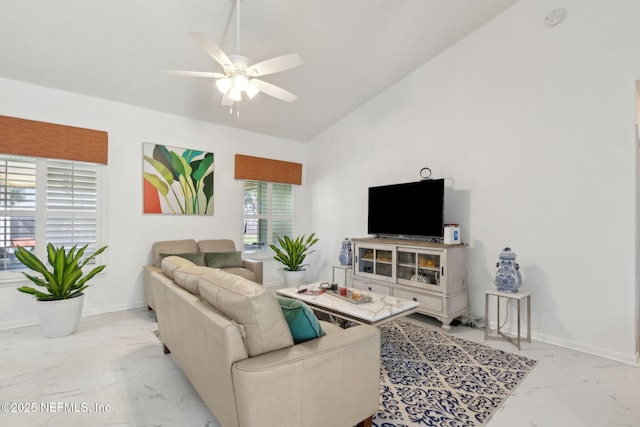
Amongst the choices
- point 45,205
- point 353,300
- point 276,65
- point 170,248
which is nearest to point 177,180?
point 170,248

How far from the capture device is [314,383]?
1407 mm

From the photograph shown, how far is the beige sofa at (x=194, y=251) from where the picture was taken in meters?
3.81

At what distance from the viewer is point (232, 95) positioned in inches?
98.7

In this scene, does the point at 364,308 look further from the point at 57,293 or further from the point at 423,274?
the point at 57,293

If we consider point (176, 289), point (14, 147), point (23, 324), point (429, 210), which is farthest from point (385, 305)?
point (14, 147)

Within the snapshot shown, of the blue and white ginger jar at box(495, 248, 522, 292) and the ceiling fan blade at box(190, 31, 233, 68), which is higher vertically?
the ceiling fan blade at box(190, 31, 233, 68)

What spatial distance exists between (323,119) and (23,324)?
15.0ft

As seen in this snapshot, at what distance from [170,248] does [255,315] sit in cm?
310

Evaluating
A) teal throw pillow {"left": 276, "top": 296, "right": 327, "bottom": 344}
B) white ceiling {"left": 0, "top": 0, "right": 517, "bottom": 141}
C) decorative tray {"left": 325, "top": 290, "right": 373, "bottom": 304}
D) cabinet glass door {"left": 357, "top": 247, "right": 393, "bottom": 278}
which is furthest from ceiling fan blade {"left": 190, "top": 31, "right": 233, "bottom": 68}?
cabinet glass door {"left": 357, "top": 247, "right": 393, "bottom": 278}

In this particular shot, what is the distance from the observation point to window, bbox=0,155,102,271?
326 centimetres

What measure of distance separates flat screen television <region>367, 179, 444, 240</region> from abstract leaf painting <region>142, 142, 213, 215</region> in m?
2.42

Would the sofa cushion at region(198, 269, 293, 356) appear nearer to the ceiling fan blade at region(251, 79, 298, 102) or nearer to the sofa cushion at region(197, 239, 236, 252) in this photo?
the ceiling fan blade at region(251, 79, 298, 102)

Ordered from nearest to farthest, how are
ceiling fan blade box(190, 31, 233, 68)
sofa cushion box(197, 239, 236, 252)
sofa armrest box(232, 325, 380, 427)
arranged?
sofa armrest box(232, 325, 380, 427), ceiling fan blade box(190, 31, 233, 68), sofa cushion box(197, 239, 236, 252)

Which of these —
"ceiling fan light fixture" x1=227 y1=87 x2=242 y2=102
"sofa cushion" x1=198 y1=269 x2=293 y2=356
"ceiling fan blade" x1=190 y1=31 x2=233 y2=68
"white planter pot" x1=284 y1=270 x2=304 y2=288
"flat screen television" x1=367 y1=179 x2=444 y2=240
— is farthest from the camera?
"white planter pot" x1=284 y1=270 x2=304 y2=288
